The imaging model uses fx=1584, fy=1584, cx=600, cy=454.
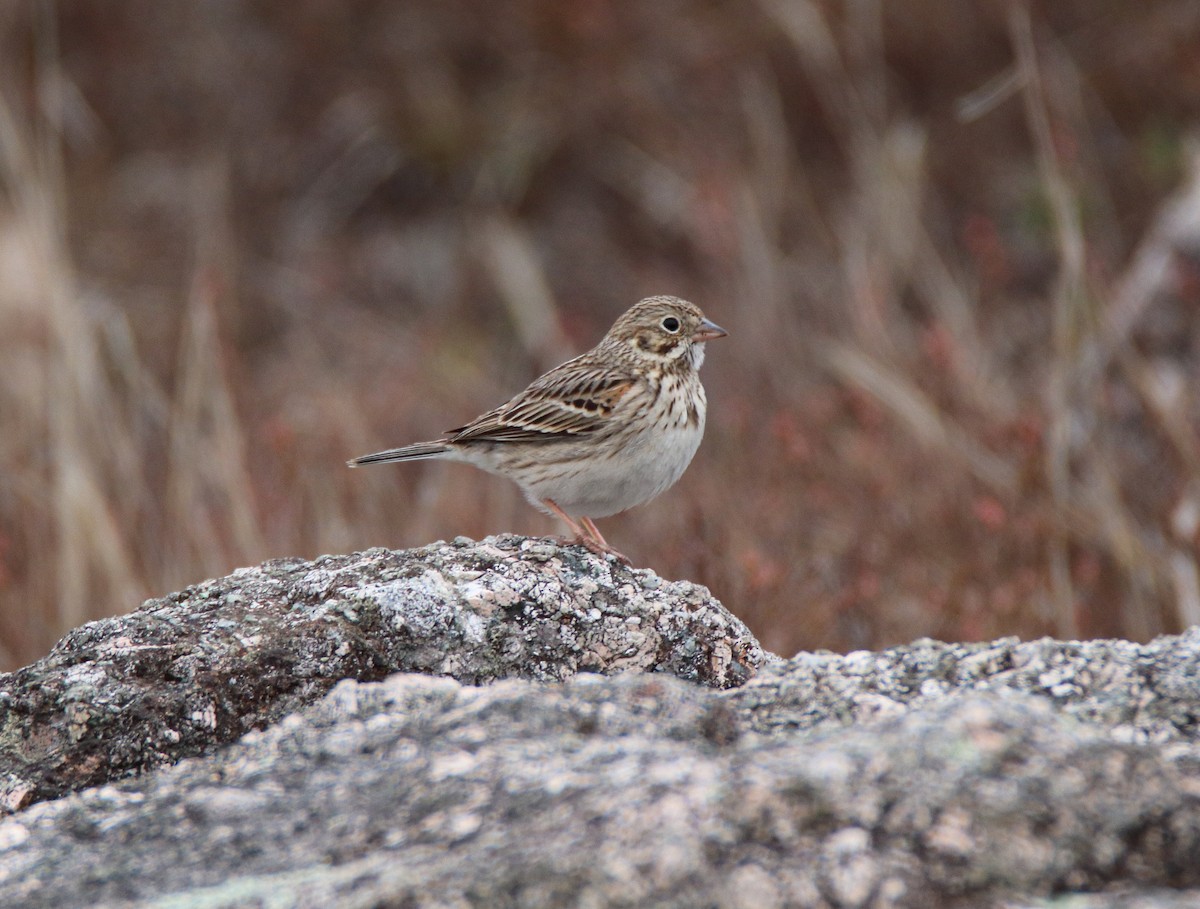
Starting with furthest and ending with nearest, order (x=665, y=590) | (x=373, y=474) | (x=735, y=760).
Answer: (x=373, y=474) < (x=665, y=590) < (x=735, y=760)

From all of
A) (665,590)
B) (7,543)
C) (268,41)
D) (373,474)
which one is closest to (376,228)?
(268,41)

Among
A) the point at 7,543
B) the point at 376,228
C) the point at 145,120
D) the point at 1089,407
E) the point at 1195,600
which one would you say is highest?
the point at 145,120

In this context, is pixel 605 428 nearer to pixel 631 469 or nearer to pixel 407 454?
pixel 631 469

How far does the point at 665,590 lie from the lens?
3.35 metres

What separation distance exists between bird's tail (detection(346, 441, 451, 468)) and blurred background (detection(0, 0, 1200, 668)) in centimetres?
102

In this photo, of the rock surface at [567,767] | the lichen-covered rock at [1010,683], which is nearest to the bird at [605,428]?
the rock surface at [567,767]

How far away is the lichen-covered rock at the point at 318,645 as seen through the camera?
9.33 feet

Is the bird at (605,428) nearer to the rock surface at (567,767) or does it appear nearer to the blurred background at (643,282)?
the blurred background at (643,282)

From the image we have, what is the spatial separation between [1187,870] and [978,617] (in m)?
4.13

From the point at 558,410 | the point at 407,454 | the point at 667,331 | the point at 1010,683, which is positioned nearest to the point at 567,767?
the point at 1010,683

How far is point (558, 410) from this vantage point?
5.16 meters

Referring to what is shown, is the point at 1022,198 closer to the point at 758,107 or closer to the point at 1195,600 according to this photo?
the point at 758,107

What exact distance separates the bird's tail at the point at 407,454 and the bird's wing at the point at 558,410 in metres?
0.06

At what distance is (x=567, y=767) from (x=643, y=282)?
10.9m
